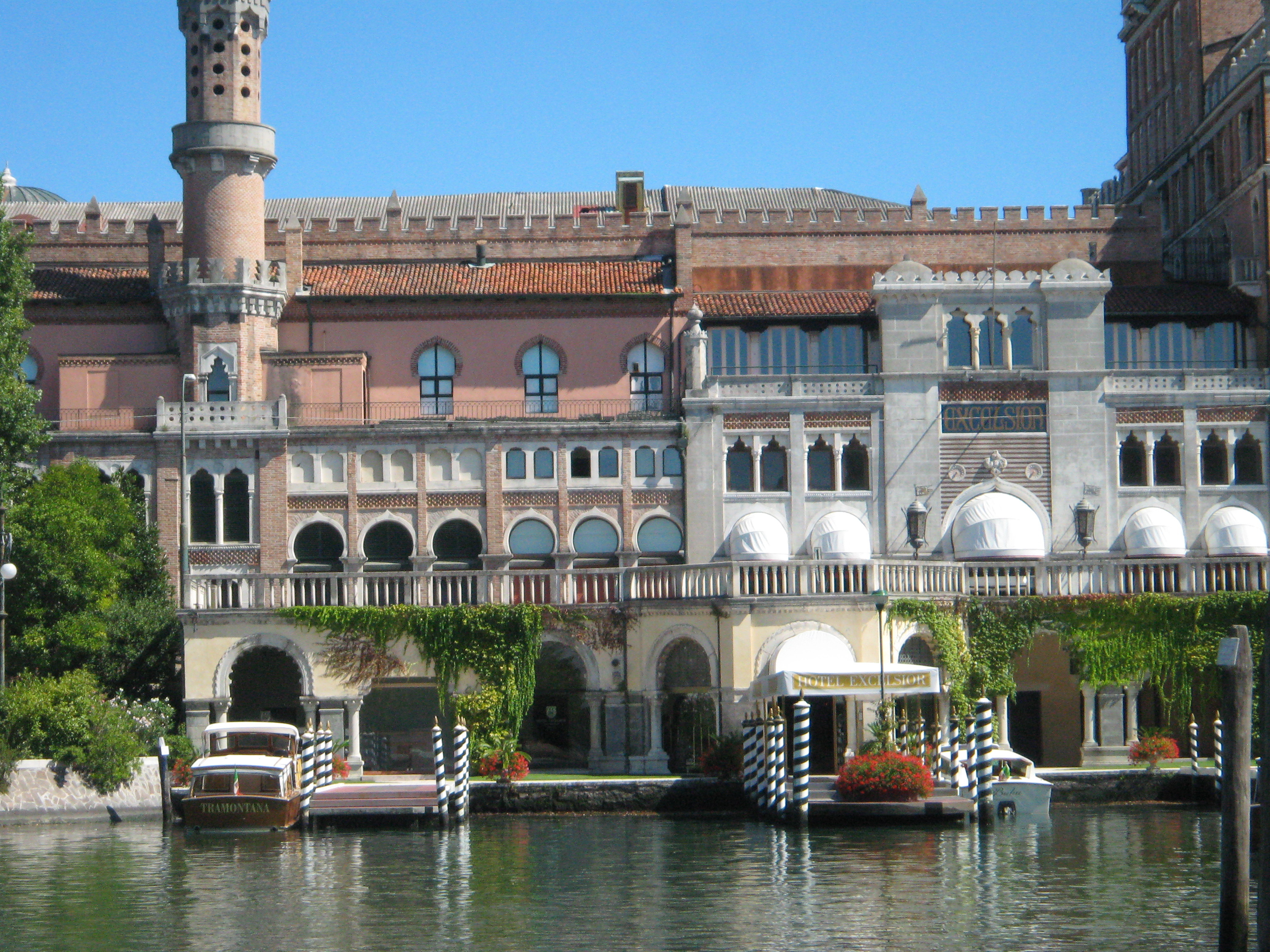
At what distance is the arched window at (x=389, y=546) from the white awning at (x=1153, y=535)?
20.6 meters

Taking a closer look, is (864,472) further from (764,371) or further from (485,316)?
(485,316)

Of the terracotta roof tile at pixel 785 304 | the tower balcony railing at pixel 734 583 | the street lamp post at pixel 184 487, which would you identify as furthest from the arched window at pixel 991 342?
the street lamp post at pixel 184 487

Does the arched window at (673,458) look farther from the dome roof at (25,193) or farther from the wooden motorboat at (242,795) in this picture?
the dome roof at (25,193)

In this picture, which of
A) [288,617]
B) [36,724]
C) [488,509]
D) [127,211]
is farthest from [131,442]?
[127,211]

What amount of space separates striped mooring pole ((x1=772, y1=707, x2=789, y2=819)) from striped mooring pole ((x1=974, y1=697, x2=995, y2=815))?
3.63 meters

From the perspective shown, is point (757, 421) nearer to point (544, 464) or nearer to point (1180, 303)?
point (544, 464)

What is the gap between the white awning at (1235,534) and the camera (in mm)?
55438

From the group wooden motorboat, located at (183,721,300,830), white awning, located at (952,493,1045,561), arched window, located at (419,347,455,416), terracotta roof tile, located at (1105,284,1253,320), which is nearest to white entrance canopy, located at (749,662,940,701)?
wooden motorboat, located at (183,721,300,830)

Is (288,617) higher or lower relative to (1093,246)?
lower

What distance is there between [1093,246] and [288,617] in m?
32.6

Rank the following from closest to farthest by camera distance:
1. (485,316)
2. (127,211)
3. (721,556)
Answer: (721,556) < (485,316) < (127,211)

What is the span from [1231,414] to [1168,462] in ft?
7.38

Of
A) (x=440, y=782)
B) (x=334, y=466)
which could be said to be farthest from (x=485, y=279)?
(x=440, y=782)

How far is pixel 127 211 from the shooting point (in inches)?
3824
